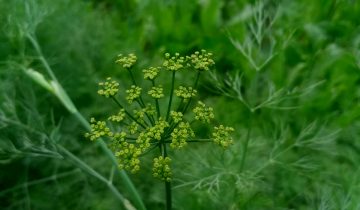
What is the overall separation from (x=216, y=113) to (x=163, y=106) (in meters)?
0.25

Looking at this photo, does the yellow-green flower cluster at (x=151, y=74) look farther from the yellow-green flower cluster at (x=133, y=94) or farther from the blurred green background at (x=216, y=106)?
the blurred green background at (x=216, y=106)

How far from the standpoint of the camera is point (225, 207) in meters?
1.75

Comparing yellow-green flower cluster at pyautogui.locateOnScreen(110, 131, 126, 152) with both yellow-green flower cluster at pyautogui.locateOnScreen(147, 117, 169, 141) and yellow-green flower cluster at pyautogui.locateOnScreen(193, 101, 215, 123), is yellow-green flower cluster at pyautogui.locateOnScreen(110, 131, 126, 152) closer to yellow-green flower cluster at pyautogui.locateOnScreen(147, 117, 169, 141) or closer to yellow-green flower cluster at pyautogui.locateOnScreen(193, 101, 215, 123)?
yellow-green flower cluster at pyautogui.locateOnScreen(147, 117, 169, 141)

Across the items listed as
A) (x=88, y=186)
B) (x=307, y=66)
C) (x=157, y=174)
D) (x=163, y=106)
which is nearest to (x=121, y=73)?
(x=163, y=106)

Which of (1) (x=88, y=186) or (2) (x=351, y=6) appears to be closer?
(1) (x=88, y=186)

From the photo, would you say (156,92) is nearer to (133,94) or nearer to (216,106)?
(133,94)

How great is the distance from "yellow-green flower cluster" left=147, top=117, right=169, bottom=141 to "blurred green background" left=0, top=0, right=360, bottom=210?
48 centimetres

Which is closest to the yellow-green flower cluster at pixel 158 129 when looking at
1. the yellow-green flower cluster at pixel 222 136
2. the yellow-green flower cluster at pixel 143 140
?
the yellow-green flower cluster at pixel 143 140

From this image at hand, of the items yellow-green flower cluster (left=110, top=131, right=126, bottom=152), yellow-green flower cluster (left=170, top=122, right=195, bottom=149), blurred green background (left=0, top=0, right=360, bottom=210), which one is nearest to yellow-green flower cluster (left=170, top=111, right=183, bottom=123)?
yellow-green flower cluster (left=170, top=122, right=195, bottom=149)

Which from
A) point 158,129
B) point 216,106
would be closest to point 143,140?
point 158,129

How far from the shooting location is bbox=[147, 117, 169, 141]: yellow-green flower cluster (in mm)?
1184

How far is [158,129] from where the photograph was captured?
3.92ft

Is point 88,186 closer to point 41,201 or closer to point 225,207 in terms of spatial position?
point 41,201

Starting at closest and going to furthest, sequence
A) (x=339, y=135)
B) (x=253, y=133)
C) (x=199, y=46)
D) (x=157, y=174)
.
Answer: (x=157, y=174) → (x=339, y=135) → (x=253, y=133) → (x=199, y=46)
